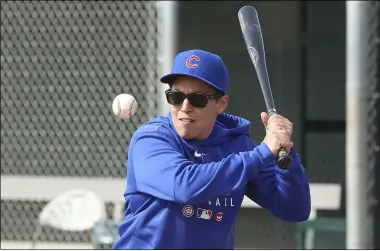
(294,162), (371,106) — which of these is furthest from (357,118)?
(294,162)

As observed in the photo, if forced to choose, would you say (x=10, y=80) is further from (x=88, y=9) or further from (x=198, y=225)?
(x=198, y=225)

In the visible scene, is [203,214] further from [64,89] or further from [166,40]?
[64,89]

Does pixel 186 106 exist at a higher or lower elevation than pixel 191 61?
lower

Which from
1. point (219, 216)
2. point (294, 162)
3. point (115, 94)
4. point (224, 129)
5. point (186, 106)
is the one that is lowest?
point (115, 94)

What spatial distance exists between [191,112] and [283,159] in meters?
0.33

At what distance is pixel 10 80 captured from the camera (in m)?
6.66

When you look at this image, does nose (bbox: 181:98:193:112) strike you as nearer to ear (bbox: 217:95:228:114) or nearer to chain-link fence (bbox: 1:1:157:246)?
ear (bbox: 217:95:228:114)

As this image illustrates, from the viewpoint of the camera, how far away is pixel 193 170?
2447 millimetres

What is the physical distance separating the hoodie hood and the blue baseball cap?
0.55 feet

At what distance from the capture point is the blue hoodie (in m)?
2.45

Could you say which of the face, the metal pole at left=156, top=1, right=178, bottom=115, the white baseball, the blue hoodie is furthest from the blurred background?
the face

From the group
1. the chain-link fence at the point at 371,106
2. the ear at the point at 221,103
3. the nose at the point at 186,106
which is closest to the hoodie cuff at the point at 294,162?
Answer: the ear at the point at 221,103

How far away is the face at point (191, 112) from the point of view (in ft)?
8.55

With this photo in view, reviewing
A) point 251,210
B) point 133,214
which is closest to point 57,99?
point 251,210
